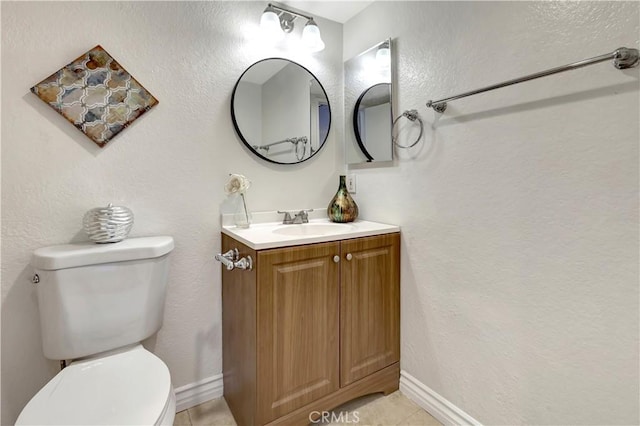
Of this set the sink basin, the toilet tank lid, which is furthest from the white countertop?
the toilet tank lid

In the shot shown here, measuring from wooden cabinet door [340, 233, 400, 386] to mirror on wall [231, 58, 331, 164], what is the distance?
68 cm

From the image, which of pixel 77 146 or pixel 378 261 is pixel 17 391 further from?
pixel 378 261

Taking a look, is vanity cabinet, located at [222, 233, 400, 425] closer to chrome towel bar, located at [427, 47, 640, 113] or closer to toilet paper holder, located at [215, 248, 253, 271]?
toilet paper holder, located at [215, 248, 253, 271]

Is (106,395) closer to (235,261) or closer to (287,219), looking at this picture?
(235,261)

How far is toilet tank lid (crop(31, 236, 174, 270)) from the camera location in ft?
3.43

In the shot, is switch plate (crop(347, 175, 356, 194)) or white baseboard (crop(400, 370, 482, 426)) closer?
white baseboard (crop(400, 370, 482, 426))

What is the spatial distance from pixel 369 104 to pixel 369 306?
3.54 ft

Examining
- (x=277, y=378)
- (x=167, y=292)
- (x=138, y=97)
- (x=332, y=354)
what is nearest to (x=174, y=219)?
(x=167, y=292)

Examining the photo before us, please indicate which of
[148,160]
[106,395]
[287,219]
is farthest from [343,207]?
[106,395]

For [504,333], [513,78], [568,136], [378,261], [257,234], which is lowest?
[504,333]

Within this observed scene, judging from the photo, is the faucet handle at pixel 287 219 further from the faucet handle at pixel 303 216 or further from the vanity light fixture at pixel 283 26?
the vanity light fixture at pixel 283 26

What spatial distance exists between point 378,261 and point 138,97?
131cm

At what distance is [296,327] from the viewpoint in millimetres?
1229

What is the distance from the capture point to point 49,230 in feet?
3.90
